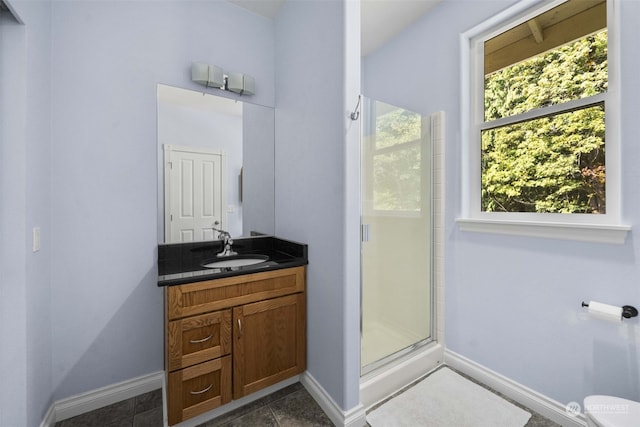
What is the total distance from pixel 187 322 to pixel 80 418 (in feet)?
2.99

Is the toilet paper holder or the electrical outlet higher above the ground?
the electrical outlet

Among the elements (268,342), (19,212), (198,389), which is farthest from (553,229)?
(19,212)

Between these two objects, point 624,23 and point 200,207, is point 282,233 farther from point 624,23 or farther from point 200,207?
point 624,23

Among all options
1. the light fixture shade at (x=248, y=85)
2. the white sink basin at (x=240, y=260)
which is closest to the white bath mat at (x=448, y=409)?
the white sink basin at (x=240, y=260)

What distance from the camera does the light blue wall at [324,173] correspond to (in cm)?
142

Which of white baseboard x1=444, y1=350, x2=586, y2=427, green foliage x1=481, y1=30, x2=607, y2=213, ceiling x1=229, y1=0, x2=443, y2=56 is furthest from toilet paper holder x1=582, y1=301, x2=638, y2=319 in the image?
ceiling x1=229, y1=0, x2=443, y2=56

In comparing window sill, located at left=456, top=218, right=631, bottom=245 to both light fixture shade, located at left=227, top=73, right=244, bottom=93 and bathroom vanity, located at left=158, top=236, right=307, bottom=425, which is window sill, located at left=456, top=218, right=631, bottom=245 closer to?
bathroom vanity, located at left=158, top=236, right=307, bottom=425

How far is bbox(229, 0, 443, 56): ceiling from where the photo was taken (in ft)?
6.59

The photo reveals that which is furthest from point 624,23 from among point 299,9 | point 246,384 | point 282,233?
point 246,384

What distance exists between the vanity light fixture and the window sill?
6.02 ft

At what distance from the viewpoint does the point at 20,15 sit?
3.62ft

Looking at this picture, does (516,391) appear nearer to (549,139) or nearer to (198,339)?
(549,139)

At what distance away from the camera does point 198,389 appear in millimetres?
1386

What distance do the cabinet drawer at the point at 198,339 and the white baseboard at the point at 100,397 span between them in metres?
0.62
